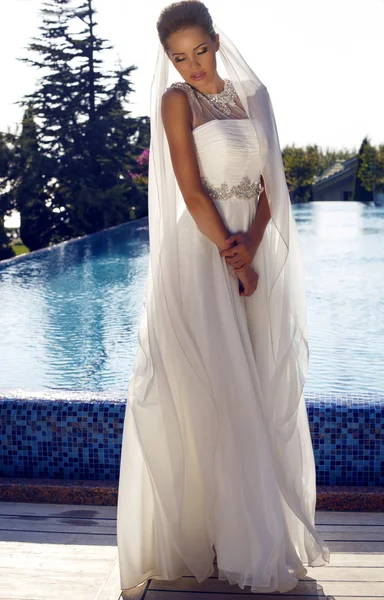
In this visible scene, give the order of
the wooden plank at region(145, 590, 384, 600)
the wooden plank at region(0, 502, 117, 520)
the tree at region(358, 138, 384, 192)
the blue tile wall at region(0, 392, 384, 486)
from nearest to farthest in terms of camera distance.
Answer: the wooden plank at region(145, 590, 384, 600) → the wooden plank at region(0, 502, 117, 520) → the blue tile wall at region(0, 392, 384, 486) → the tree at region(358, 138, 384, 192)

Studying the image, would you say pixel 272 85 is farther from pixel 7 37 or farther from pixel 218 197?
pixel 218 197

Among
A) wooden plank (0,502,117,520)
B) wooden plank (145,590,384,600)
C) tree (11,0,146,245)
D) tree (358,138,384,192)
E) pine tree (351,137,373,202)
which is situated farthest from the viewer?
pine tree (351,137,373,202)

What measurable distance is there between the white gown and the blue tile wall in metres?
0.73

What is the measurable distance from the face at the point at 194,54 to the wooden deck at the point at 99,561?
134cm

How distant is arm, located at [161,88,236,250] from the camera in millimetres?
1880

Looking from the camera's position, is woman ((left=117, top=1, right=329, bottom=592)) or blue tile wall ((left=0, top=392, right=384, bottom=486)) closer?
woman ((left=117, top=1, right=329, bottom=592))

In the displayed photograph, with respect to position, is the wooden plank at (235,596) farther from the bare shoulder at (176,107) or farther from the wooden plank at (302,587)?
the bare shoulder at (176,107)

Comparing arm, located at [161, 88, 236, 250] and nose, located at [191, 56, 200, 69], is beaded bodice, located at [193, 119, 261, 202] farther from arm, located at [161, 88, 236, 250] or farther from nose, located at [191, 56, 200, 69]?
nose, located at [191, 56, 200, 69]

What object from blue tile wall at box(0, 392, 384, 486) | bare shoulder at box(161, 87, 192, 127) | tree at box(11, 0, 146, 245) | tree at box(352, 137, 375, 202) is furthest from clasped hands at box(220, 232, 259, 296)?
tree at box(352, 137, 375, 202)

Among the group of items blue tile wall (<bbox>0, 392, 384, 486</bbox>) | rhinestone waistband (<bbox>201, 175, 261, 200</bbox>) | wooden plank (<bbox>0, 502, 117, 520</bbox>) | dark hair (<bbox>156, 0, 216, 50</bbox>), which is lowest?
wooden plank (<bbox>0, 502, 117, 520</bbox>)

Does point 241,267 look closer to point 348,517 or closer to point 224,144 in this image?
point 224,144

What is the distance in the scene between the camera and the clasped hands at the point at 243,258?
1.95m

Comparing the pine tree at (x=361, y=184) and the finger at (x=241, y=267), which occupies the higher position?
the pine tree at (x=361, y=184)

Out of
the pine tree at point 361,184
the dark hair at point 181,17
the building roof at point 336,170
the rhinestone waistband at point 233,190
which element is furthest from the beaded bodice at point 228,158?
the building roof at point 336,170
